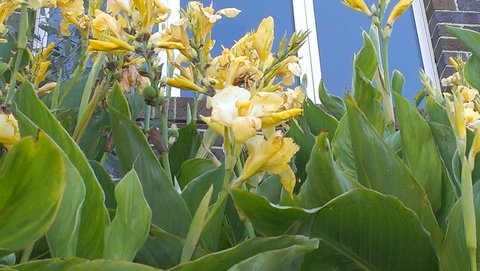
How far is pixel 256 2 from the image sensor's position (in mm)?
2645

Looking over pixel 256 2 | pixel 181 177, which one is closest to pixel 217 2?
pixel 256 2

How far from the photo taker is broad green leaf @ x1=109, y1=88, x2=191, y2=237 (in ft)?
1.77

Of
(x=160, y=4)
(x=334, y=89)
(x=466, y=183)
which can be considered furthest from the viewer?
(x=334, y=89)

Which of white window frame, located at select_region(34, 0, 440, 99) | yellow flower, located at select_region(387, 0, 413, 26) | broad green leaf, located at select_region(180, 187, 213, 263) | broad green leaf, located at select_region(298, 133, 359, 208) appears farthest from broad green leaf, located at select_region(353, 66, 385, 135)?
white window frame, located at select_region(34, 0, 440, 99)

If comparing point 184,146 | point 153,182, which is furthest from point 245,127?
point 184,146

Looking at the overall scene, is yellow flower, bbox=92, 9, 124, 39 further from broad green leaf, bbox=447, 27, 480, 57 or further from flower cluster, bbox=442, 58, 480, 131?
broad green leaf, bbox=447, 27, 480, 57

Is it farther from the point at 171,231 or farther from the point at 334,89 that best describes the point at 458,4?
the point at 171,231

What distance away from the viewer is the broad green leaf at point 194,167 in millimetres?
681

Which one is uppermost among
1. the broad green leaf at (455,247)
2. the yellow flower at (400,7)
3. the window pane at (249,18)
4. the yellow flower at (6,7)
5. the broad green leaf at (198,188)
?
the window pane at (249,18)

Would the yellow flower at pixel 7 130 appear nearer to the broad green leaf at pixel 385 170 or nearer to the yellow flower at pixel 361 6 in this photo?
the broad green leaf at pixel 385 170

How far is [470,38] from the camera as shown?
877 mm

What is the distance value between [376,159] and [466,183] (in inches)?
3.9

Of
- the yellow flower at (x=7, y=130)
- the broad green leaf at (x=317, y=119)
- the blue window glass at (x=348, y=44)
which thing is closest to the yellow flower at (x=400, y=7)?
the broad green leaf at (x=317, y=119)

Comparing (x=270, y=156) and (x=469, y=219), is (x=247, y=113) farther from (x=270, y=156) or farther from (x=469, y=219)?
(x=469, y=219)
